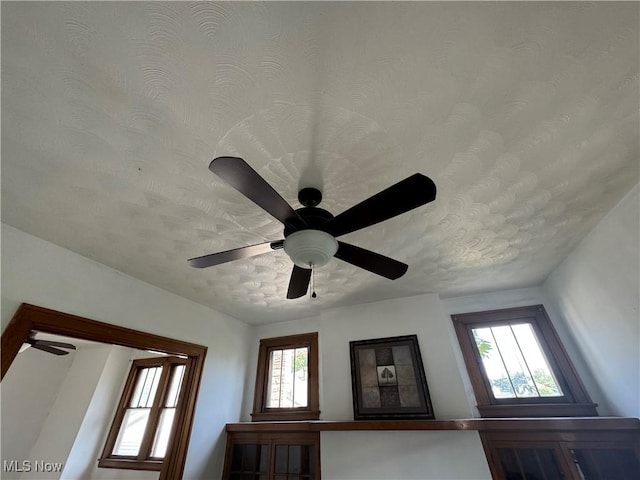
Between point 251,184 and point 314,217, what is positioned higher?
point 314,217

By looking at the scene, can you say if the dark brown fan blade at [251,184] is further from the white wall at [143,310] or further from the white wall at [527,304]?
the white wall at [527,304]

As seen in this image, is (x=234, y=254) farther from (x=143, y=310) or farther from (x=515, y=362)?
(x=515, y=362)

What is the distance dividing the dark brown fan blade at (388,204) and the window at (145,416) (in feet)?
11.1

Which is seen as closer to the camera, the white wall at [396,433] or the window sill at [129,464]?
the white wall at [396,433]

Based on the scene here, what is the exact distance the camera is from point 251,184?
105 centimetres

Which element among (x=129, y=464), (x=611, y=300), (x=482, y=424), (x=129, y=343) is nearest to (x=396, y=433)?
(x=482, y=424)

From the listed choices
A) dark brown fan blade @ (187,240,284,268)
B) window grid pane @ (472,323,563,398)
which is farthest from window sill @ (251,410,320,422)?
dark brown fan blade @ (187,240,284,268)

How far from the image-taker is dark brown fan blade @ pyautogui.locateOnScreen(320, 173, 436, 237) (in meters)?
1.04

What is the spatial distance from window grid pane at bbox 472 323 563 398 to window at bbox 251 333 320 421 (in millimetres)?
1822

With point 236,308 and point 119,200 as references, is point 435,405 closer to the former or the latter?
point 236,308

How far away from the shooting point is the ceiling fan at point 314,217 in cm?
103

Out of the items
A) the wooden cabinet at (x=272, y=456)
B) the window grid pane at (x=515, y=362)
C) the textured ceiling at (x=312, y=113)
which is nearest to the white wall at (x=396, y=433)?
the wooden cabinet at (x=272, y=456)

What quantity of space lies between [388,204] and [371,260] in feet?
1.47

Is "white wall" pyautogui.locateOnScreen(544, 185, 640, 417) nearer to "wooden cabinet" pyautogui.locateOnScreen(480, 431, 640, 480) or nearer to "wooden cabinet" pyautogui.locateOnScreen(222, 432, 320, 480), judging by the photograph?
"wooden cabinet" pyautogui.locateOnScreen(480, 431, 640, 480)
